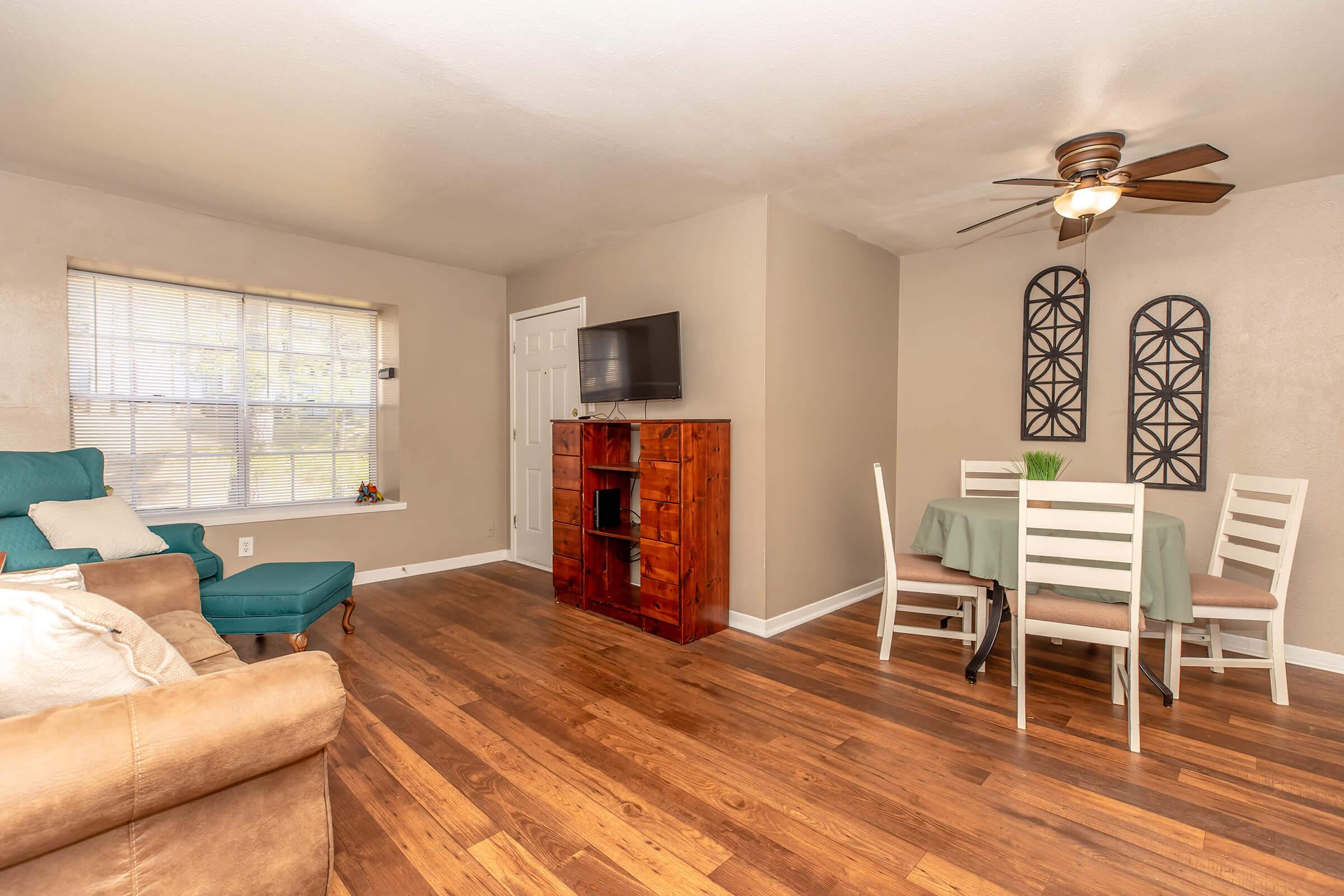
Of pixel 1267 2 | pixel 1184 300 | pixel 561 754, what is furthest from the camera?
pixel 1184 300

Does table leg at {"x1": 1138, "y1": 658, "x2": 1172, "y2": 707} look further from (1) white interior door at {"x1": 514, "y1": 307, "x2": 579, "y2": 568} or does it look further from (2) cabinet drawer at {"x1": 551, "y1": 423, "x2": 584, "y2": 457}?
(1) white interior door at {"x1": 514, "y1": 307, "x2": 579, "y2": 568}

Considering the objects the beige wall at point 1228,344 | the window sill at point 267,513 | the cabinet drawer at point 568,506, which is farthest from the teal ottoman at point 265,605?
the beige wall at point 1228,344

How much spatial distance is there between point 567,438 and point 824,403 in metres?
1.70

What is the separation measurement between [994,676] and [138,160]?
4800 millimetres

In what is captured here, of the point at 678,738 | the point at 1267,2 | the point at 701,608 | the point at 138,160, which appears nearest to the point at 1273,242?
the point at 1267,2

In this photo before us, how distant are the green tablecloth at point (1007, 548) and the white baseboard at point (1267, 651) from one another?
461mm

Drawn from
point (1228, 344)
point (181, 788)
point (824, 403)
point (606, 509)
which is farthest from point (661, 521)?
point (1228, 344)

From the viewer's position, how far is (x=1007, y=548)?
2.81m

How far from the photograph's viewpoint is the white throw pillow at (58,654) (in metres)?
1.20

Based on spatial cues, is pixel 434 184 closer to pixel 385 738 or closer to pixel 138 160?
pixel 138 160

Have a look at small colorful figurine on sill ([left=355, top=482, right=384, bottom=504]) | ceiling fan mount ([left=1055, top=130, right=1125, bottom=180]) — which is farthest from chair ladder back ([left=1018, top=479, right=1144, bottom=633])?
small colorful figurine on sill ([left=355, top=482, right=384, bottom=504])

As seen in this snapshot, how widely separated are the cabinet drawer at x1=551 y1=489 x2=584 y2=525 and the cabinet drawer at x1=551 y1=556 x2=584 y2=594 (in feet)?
0.84

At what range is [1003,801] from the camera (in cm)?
200

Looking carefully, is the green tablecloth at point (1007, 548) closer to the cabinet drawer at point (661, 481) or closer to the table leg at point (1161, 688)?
the table leg at point (1161, 688)
